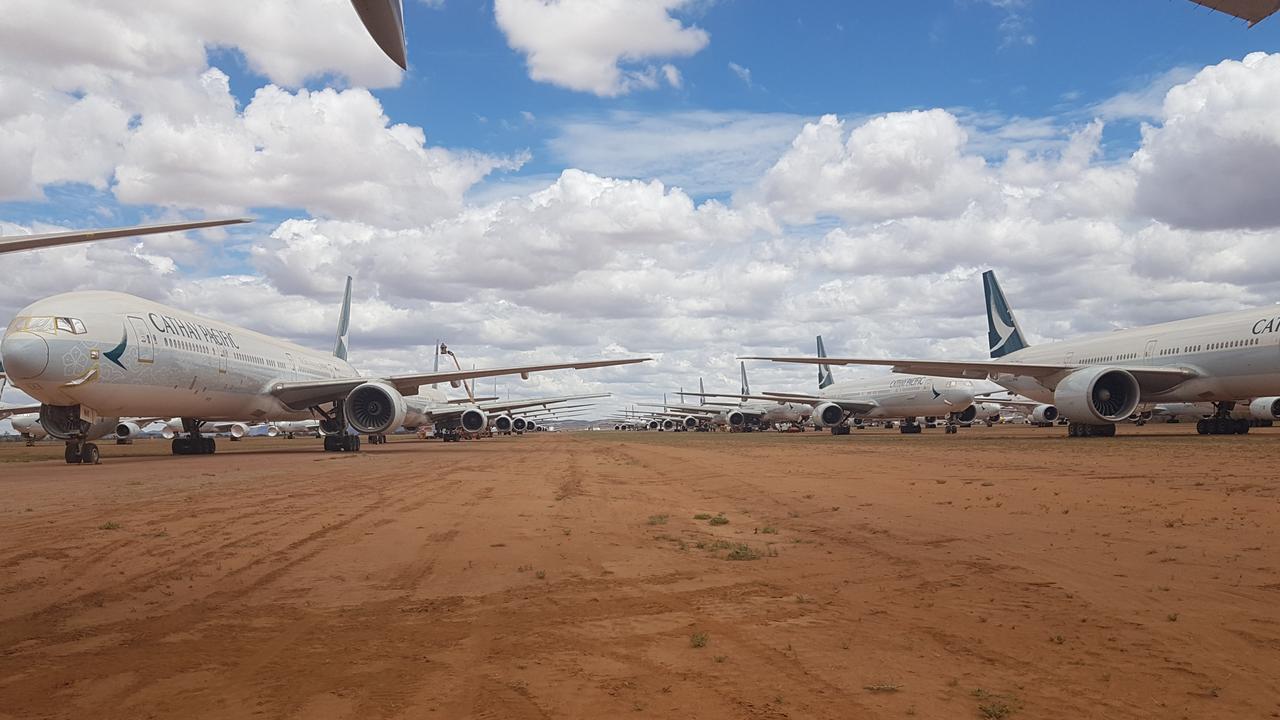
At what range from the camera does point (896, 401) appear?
4556 cm

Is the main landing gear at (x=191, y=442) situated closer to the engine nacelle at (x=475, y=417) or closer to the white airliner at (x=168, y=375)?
the white airliner at (x=168, y=375)

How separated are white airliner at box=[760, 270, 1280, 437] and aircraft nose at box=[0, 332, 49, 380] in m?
20.8

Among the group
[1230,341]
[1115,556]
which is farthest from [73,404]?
[1230,341]

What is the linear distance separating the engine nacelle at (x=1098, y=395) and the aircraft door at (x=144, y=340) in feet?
85.0

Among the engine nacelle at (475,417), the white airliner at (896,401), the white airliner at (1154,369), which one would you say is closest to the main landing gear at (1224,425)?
the white airliner at (1154,369)

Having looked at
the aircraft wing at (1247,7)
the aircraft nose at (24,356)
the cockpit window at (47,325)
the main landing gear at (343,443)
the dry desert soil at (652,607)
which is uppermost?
the cockpit window at (47,325)

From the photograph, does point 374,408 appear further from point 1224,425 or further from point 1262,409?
point 1262,409

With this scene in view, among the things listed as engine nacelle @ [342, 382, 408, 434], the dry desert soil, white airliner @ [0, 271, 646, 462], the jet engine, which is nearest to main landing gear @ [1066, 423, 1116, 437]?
white airliner @ [0, 271, 646, 462]

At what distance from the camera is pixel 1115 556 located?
251 inches

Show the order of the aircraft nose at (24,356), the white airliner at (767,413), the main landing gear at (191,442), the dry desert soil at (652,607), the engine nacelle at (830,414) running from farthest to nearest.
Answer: the white airliner at (767,413) < the engine nacelle at (830,414) < the main landing gear at (191,442) < the aircraft nose at (24,356) < the dry desert soil at (652,607)

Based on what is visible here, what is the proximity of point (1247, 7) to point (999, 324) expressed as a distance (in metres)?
34.8

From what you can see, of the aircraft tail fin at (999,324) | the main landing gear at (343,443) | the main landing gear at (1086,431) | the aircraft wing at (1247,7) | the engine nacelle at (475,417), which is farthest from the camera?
the engine nacelle at (475,417)

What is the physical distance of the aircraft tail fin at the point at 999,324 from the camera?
123 ft

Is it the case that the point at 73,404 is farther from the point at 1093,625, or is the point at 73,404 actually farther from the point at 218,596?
the point at 1093,625
